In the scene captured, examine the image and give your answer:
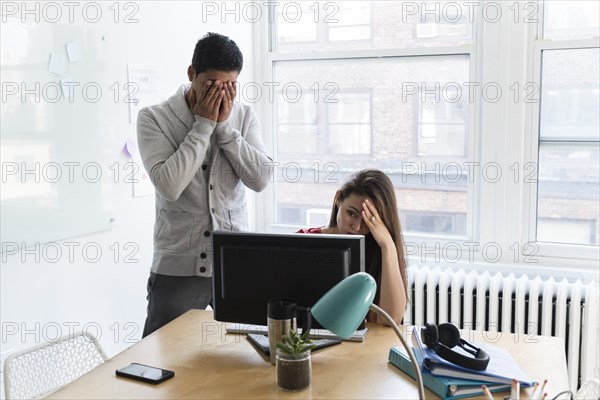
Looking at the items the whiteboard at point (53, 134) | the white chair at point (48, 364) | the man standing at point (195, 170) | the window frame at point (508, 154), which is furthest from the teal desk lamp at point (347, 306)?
the window frame at point (508, 154)

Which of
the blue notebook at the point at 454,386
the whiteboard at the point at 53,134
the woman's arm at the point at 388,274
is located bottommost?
the blue notebook at the point at 454,386

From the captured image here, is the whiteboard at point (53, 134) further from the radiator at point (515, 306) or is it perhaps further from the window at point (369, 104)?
the radiator at point (515, 306)

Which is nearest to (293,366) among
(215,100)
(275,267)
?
(275,267)

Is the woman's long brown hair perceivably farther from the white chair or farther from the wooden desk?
the white chair

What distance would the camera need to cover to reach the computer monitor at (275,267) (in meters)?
1.74

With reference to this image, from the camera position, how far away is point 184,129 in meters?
2.40

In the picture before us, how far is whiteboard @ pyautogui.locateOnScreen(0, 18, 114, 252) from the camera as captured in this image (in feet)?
7.28

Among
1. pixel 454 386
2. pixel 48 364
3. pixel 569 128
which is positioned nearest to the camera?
pixel 454 386

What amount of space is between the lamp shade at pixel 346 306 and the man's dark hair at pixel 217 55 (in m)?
1.19

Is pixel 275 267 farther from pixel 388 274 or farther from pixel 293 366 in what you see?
pixel 388 274

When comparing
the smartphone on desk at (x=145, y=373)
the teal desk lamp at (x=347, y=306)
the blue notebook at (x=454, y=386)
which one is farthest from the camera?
the smartphone on desk at (x=145, y=373)

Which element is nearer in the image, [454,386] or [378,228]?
[454,386]

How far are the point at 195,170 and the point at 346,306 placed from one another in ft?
3.79

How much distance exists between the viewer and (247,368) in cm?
170
